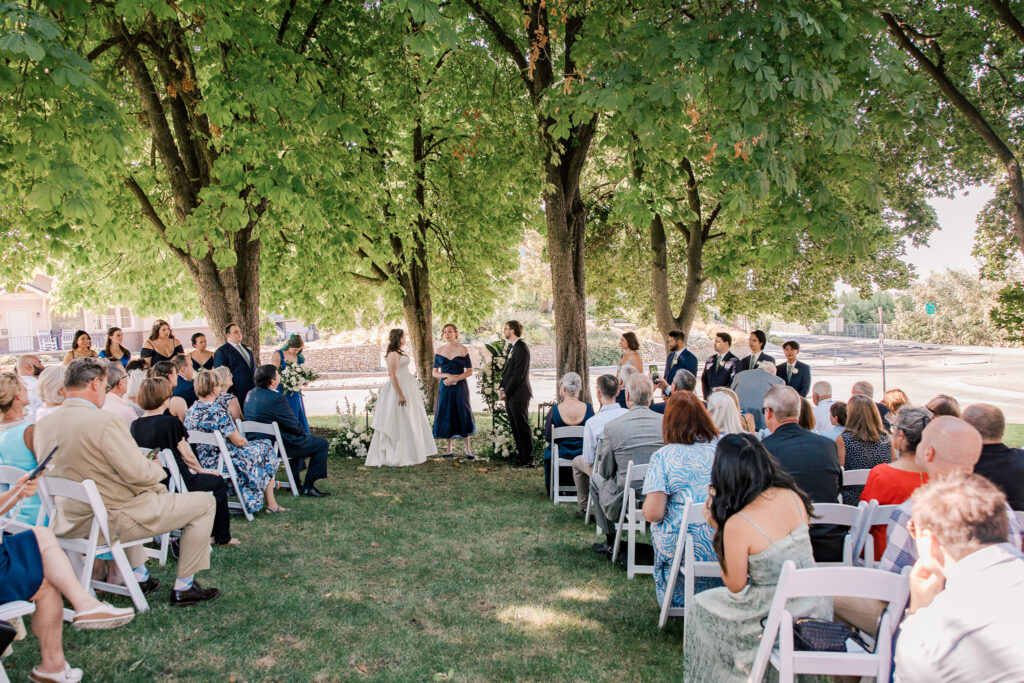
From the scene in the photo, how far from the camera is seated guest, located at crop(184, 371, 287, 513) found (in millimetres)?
6863

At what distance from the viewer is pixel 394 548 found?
251 inches

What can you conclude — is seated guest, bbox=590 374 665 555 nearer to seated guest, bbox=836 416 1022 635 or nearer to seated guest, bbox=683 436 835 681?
seated guest, bbox=836 416 1022 635

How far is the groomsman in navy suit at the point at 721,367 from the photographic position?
34.7 feet

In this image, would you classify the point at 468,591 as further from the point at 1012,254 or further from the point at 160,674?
the point at 1012,254

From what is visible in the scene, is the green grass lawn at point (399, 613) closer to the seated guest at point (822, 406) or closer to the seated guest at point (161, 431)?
the seated guest at point (161, 431)

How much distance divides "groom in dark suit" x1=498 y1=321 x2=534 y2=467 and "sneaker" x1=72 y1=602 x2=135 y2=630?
250 inches

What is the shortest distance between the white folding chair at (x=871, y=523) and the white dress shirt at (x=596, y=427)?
2.74 meters

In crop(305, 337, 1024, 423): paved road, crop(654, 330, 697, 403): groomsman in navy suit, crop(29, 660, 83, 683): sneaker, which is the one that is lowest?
crop(305, 337, 1024, 423): paved road

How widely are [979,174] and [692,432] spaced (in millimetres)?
12635

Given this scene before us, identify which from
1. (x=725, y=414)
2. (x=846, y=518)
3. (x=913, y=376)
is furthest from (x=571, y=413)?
(x=913, y=376)

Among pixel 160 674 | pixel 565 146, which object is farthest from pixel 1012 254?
pixel 160 674

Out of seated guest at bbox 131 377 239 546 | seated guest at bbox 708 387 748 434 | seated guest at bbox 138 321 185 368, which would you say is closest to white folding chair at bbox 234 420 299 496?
seated guest at bbox 131 377 239 546

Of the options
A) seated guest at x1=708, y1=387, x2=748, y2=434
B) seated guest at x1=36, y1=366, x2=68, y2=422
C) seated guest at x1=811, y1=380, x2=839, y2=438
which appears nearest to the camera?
seated guest at x1=36, y1=366, x2=68, y2=422

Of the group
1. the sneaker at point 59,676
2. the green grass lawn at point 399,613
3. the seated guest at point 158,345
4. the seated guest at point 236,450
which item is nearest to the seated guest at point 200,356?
the seated guest at point 158,345
